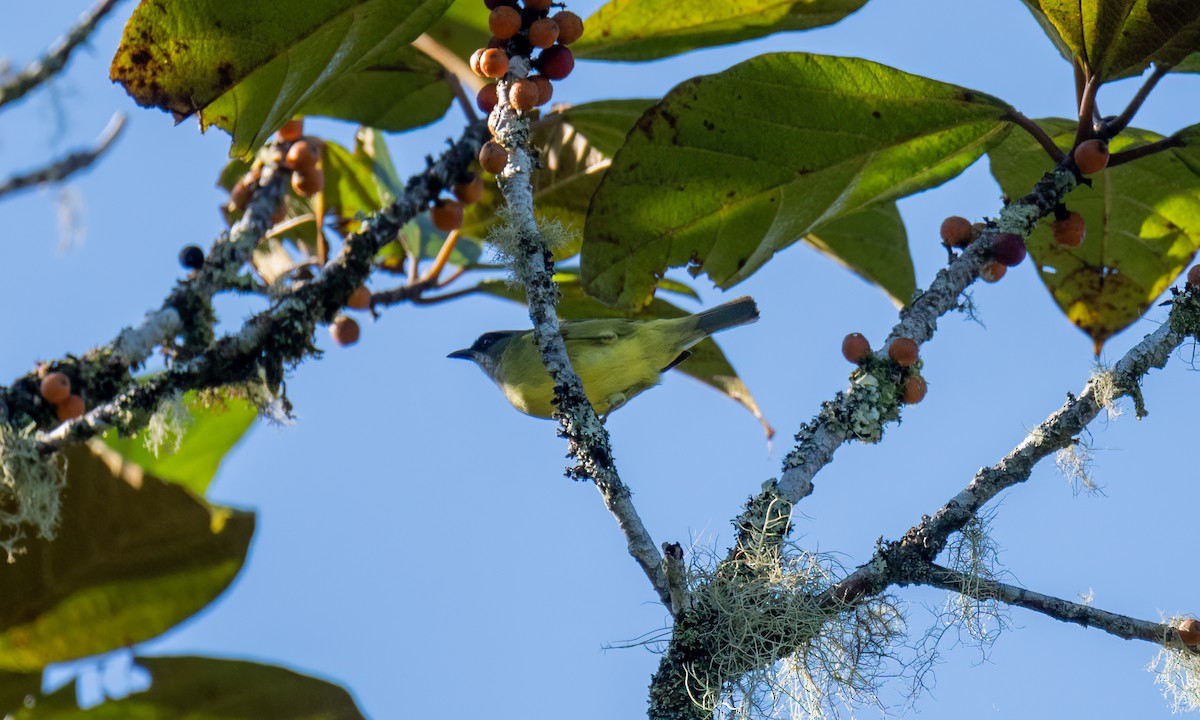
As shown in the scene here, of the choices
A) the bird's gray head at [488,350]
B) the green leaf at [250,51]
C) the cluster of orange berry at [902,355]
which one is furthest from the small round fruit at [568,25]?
the bird's gray head at [488,350]

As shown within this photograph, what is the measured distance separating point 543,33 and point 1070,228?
1300 mm

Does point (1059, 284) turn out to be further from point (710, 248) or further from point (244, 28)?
point (244, 28)

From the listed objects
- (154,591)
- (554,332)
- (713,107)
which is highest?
(713,107)

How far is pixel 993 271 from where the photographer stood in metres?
2.44

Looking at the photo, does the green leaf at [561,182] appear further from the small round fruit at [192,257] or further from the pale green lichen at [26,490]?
the pale green lichen at [26,490]

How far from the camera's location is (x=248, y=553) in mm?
2223

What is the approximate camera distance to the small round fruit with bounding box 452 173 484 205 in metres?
3.42

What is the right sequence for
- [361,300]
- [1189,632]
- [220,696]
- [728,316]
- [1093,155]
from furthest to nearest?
[728,316] < [361,300] < [1093,155] < [220,696] < [1189,632]

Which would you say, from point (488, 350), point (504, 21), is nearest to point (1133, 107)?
point (504, 21)

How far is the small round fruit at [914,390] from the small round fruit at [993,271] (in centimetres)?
26

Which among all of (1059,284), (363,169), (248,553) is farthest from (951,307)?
(363,169)

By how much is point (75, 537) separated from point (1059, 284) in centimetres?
259

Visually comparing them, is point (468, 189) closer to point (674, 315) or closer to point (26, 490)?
point (674, 315)

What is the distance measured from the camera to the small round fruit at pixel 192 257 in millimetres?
3242
